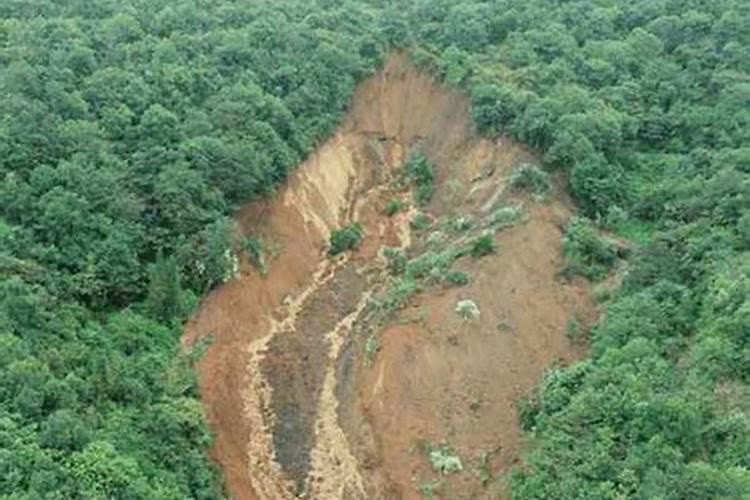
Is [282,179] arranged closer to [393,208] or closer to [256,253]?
[256,253]

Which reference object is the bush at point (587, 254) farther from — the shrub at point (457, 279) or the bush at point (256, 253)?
the bush at point (256, 253)

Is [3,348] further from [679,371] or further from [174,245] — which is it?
[679,371]

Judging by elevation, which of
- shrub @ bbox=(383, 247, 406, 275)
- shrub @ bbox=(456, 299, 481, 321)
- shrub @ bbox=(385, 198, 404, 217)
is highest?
shrub @ bbox=(385, 198, 404, 217)

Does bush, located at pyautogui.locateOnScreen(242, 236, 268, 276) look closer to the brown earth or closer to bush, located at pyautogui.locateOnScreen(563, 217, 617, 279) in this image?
the brown earth

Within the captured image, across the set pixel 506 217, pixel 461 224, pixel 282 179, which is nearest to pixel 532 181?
pixel 506 217

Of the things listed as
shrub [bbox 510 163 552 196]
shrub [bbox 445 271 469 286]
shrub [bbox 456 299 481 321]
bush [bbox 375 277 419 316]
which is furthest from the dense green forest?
bush [bbox 375 277 419 316]

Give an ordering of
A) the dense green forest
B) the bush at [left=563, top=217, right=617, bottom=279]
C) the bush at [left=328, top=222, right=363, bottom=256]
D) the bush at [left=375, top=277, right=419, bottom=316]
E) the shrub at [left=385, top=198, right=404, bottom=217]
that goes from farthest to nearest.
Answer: the shrub at [left=385, top=198, right=404, bottom=217] → the bush at [left=328, top=222, right=363, bottom=256] → the bush at [left=563, top=217, right=617, bottom=279] → the bush at [left=375, top=277, right=419, bottom=316] → the dense green forest
